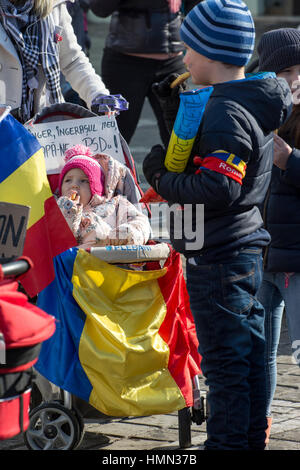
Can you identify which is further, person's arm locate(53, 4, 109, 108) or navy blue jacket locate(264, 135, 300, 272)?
person's arm locate(53, 4, 109, 108)

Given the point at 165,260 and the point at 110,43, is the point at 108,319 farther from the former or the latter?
the point at 110,43

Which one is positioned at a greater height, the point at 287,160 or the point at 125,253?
the point at 287,160

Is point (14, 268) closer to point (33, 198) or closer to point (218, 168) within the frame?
point (218, 168)

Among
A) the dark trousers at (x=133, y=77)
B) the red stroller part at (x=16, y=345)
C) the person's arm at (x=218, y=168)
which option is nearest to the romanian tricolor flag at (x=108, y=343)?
the person's arm at (x=218, y=168)

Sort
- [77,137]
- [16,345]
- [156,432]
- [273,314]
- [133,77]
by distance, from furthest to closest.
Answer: [133,77], [77,137], [156,432], [273,314], [16,345]

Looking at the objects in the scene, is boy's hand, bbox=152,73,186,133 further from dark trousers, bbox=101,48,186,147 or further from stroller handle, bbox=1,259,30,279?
dark trousers, bbox=101,48,186,147

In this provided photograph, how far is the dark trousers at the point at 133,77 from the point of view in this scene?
282 inches

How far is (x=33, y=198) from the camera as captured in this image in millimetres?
4121

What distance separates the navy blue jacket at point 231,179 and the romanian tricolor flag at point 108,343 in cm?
47

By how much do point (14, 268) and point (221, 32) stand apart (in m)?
1.35

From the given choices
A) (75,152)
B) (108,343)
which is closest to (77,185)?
(75,152)

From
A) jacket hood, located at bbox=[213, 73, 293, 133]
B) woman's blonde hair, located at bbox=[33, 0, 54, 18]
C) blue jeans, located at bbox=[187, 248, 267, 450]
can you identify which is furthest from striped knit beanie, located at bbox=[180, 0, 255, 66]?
woman's blonde hair, located at bbox=[33, 0, 54, 18]

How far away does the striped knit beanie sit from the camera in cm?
385

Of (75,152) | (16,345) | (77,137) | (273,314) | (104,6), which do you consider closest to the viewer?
(16,345)
